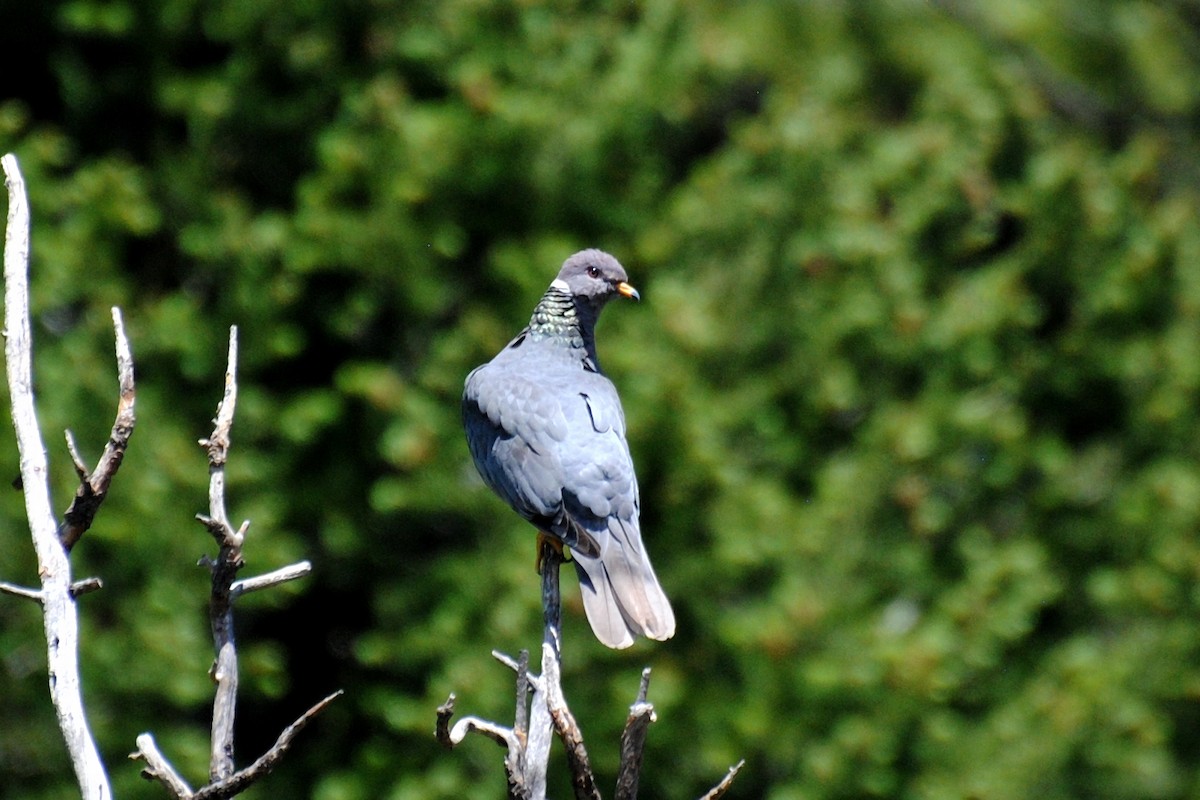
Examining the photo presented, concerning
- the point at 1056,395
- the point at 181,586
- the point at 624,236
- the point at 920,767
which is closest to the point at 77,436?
the point at 181,586

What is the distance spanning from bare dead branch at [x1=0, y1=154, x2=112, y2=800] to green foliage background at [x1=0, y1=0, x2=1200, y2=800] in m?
3.76

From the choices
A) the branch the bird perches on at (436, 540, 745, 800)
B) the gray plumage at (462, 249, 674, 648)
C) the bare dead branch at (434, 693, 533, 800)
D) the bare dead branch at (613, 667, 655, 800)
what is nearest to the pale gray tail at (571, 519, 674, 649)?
the gray plumage at (462, 249, 674, 648)

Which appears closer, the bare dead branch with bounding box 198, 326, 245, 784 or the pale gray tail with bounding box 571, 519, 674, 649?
the bare dead branch with bounding box 198, 326, 245, 784

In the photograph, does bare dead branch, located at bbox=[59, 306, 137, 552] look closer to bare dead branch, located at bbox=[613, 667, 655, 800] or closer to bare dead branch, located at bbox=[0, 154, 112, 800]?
bare dead branch, located at bbox=[0, 154, 112, 800]

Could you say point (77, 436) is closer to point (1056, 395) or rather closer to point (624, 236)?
point (624, 236)

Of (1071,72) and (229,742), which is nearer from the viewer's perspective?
(229,742)

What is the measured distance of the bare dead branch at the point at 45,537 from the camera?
185 centimetres

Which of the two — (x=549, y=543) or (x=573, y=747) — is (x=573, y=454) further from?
(x=573, y=747)

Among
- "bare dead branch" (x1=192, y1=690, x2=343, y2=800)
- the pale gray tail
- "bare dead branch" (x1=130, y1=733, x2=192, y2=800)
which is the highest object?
the pale gray tail

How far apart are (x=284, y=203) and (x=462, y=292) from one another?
1.02m

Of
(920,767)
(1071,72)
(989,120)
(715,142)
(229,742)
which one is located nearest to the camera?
(229,742)

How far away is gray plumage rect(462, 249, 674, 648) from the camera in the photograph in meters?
2.98

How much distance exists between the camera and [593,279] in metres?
3.80

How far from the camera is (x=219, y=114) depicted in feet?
20.7
